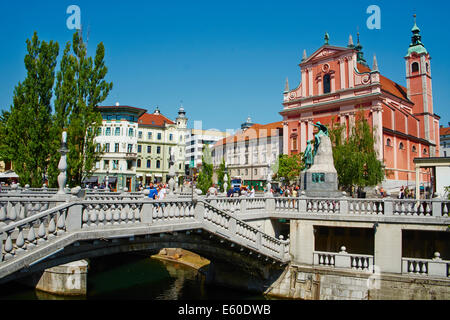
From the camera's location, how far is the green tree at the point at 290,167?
5131 cm

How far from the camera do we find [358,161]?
95.9ft

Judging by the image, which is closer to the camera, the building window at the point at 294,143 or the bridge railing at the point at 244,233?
the bridge railing at the point at 244,233

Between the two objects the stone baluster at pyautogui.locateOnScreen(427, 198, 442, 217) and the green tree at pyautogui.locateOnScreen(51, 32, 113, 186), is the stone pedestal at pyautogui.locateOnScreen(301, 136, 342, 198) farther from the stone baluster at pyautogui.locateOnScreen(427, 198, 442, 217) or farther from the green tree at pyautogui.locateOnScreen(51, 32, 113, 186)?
the green tree at pyautogui.locateOnScreen(51, 32, 113, 186)

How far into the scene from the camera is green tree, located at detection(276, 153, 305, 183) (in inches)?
2020

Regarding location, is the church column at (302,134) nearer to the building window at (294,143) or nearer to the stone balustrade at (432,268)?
the building window at (294,143)

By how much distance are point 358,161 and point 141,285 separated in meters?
19.3

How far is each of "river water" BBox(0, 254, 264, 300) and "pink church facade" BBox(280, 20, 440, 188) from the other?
2915 cm

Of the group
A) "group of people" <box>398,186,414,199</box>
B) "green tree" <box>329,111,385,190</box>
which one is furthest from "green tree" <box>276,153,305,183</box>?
"group of people" <box>398,186,414,199</box>

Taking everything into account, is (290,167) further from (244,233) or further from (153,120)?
(244,233)

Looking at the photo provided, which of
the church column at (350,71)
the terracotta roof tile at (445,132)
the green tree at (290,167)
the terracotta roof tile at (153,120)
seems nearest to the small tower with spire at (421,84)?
the church column at (350,71)

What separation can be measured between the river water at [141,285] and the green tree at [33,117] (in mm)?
7647
